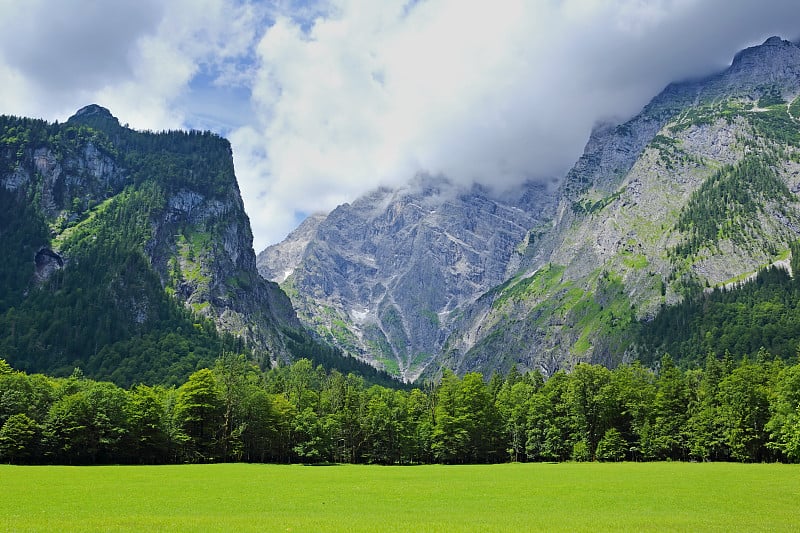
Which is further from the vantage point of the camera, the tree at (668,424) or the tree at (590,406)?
the tree at (590,406)

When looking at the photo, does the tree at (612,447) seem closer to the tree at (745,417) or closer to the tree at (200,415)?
the tree at (745,417)

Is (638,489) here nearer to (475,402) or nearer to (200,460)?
(475,402)

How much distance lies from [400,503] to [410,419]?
81.1m

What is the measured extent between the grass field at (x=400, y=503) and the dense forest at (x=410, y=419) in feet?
76.6

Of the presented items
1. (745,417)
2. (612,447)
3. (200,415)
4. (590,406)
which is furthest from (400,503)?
(590,406)

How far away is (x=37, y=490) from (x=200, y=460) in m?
57.4

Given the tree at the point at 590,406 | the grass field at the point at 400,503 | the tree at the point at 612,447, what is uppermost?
the tree at the point at 590,406

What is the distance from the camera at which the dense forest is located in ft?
297

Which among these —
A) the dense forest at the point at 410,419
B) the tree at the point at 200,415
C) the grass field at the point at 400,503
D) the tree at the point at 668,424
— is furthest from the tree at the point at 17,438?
the tree at the point at 668,424

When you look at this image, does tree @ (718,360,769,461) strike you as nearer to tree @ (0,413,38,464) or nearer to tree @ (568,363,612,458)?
tree @ (568,363,612,458)

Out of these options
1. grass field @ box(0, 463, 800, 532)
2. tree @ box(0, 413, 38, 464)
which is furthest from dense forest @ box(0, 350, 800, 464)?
grass field @ box(0, 463, 800, 532)

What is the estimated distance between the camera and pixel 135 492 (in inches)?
2016

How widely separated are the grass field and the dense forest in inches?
919

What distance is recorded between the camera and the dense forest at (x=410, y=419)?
90562mm
